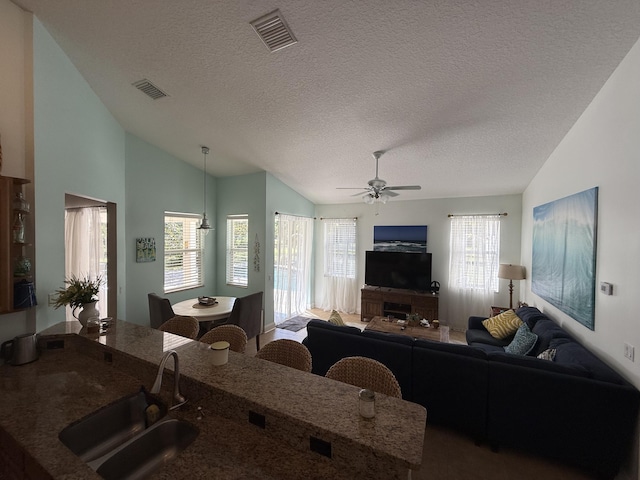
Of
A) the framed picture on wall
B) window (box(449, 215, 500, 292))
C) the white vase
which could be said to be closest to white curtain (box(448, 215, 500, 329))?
window (box(449, 215, 500, 292))

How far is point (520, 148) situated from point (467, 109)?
4.18 ft

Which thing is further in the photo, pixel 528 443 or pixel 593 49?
pixel 528 443

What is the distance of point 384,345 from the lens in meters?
2.61

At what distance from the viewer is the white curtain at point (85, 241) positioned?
4098mm

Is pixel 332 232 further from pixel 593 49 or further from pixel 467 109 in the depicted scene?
pixel 593 49

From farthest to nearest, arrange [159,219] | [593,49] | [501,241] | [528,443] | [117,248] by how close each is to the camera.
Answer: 1. [501,241]
2. [159,219]
3. [117,248]
4. [528,443]
5. [593,49]

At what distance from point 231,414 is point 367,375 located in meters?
0.76

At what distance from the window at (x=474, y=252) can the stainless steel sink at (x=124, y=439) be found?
5171 millimetres

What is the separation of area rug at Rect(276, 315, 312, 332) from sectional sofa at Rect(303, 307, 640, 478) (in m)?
2.55

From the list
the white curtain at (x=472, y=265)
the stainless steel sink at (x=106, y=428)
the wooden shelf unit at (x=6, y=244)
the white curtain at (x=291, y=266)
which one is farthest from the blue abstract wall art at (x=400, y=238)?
the wooden shelf unit at (x=6, y=244)

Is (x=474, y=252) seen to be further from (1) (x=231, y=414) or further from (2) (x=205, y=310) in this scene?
(1) (x=231, y=414)

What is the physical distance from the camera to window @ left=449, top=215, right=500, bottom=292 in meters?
5.01

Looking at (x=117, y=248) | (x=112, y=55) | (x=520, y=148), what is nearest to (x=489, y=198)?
(x=520, y=148)

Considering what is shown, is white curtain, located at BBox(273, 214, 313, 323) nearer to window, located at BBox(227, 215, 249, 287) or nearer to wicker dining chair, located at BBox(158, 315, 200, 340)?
window, located at BBox(227, 215, 249, 287)
